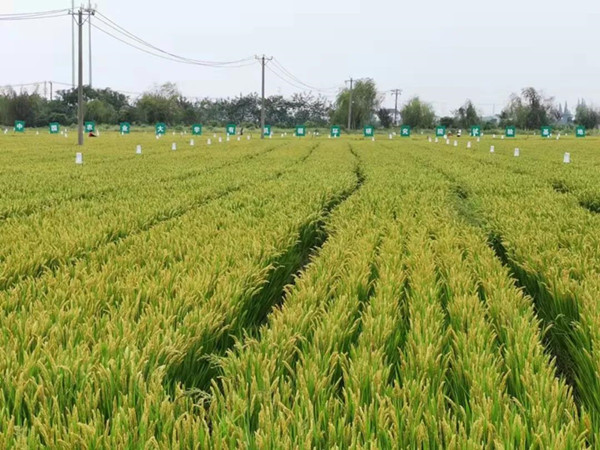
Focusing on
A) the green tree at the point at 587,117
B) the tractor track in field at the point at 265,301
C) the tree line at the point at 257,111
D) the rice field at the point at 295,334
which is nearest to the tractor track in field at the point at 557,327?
the rice field at the point at 295,334

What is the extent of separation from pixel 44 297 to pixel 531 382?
2.57 metres

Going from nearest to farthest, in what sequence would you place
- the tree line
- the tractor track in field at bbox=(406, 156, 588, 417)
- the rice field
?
the rice field → the tractor track in field at bbox=(406, 156, 588, 417) → the tree line

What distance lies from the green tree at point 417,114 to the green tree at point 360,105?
996 cm

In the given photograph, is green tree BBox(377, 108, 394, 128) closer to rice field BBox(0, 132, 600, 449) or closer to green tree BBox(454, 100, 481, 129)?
green tree BBox(454, 100, 481, 129)

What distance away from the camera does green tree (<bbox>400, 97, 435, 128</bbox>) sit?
103m

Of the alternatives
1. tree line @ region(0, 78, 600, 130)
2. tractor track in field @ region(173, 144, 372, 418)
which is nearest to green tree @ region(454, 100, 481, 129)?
tree line @ region(0, 78, 600, 130)

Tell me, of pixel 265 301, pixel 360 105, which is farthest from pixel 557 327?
pixel 360 105

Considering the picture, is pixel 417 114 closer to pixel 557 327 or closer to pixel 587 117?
pixel 587 117

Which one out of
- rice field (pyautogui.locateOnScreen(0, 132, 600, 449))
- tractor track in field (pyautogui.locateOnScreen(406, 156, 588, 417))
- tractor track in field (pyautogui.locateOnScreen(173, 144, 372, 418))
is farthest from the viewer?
tractor track in field (pyautogui.locateOnScreen(406, 156, 588, 417))

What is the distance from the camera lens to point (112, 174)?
13.0 m

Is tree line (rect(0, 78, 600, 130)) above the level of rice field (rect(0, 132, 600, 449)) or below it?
above

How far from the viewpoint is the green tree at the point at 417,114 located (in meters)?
103

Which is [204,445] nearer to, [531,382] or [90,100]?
[531,382]

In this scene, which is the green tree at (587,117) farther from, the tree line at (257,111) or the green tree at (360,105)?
the green tree at (360,105)
